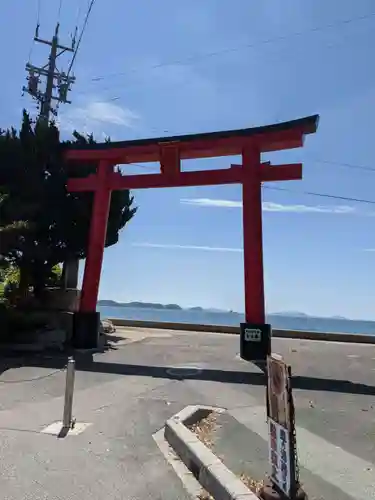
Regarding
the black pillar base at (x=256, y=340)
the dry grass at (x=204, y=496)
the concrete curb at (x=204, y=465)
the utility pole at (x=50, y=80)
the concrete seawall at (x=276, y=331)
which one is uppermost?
the utility pole at (x=50, y=80)

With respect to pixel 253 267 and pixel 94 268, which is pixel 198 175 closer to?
pixel 253 267

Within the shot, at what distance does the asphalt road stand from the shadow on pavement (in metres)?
0.02

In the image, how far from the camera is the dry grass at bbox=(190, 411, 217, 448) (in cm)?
653

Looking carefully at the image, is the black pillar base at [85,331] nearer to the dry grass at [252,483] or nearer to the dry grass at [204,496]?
the dry grass at [252,483]

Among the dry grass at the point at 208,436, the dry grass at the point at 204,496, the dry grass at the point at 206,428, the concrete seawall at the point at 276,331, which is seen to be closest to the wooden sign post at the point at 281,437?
the dry grass at the point at 208,436

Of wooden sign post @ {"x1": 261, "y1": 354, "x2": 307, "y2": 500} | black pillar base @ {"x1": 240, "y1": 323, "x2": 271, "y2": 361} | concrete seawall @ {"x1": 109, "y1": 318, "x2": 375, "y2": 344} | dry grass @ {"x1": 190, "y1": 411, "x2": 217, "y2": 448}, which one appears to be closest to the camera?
wooden sign post @ {"x1": 261, "y1": 354, "x2": 307, "y2": 500}

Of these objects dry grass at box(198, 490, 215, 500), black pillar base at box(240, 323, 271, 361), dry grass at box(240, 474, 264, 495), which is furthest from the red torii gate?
dry grass at box(198, 490, 215, 500)

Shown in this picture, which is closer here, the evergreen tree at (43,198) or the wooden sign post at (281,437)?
the wooden sign post at (281,437)

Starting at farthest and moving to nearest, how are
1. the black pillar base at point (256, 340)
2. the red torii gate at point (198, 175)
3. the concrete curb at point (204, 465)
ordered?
the red torii gate at point (198, 175) < the black pillar base at point (256, 340) < the concrete curb at point (204, 465)

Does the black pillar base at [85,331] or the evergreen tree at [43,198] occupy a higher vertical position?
the evergreen tree at [43,198]

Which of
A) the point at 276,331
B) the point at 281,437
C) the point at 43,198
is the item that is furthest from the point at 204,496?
the point at 276,331

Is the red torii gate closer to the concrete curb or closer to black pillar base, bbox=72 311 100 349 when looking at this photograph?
black pillar base, bbox=72 311 100 349

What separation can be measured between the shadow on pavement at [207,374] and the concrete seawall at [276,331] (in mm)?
12256

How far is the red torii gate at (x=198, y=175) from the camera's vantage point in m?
14.1
